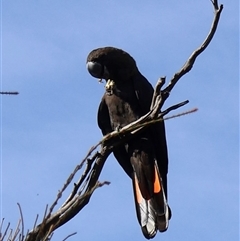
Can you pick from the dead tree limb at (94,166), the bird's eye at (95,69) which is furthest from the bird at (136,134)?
the dead tree limb at (94,166)

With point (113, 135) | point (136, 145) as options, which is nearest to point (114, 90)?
point (136, 145)

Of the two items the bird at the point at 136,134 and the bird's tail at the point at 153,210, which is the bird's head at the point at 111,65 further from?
the bird's tail at the point at 153,210

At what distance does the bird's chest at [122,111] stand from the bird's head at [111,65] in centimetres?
17

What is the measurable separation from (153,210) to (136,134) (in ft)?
1.73

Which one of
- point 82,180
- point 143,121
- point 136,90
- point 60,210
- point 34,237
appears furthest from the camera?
point 136,90

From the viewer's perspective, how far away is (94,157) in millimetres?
2506

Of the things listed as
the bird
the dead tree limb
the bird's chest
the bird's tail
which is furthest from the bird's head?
the dead tree limb

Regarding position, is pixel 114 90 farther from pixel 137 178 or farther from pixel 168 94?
pixel 168 94

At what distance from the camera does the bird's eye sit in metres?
4.63

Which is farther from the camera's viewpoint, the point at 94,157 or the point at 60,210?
the point at 94,157

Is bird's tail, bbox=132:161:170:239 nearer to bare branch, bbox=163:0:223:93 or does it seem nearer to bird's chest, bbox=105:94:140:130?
bird's chest, bbox=105:94:140:130

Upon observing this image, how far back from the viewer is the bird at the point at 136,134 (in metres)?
3.86

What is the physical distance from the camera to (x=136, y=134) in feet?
13.3

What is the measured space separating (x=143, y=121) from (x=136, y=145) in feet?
4.81
